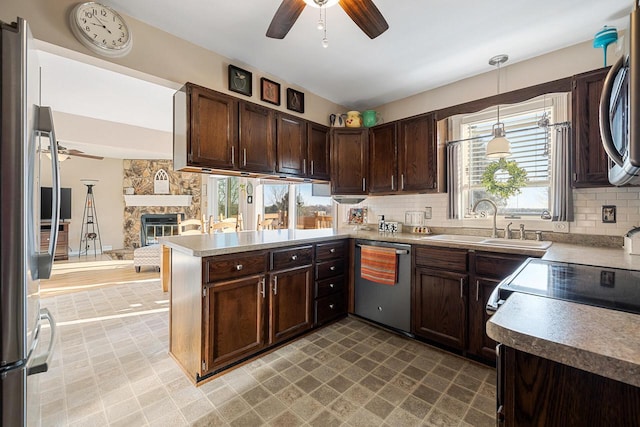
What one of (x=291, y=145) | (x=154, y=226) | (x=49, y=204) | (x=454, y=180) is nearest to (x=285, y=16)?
(x=291, y=145)

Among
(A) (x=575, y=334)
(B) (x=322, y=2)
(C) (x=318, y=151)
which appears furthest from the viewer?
(C) (x=318, y=151)

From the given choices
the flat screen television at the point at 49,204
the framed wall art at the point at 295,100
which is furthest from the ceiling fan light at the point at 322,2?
the flat screen television at the point at 49,204

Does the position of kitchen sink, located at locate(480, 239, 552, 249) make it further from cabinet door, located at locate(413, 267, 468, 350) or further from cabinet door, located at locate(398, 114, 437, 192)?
cabinet door, located at locate(398, 114, 437, 192)

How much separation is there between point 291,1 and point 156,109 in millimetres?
3747

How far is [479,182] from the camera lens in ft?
9.30

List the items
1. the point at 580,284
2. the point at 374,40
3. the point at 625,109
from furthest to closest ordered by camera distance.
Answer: the point at 374,40, the point at 580,284, the point at 625,109

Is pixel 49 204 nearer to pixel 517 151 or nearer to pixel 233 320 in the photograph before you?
pixel 233 320

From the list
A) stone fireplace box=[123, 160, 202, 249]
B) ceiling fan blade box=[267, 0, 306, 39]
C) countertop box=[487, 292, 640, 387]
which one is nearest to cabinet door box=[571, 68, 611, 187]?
countertop box=[487, 292, 640, 387]

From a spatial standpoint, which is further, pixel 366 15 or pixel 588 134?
pixel 588 134

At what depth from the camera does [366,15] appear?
156 cm

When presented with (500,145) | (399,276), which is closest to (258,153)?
(399,276)

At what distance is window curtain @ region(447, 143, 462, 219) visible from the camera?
9.43ft

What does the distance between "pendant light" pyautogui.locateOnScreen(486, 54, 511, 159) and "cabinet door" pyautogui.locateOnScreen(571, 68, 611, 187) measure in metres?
0.42

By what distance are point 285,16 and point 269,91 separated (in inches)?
49.8
